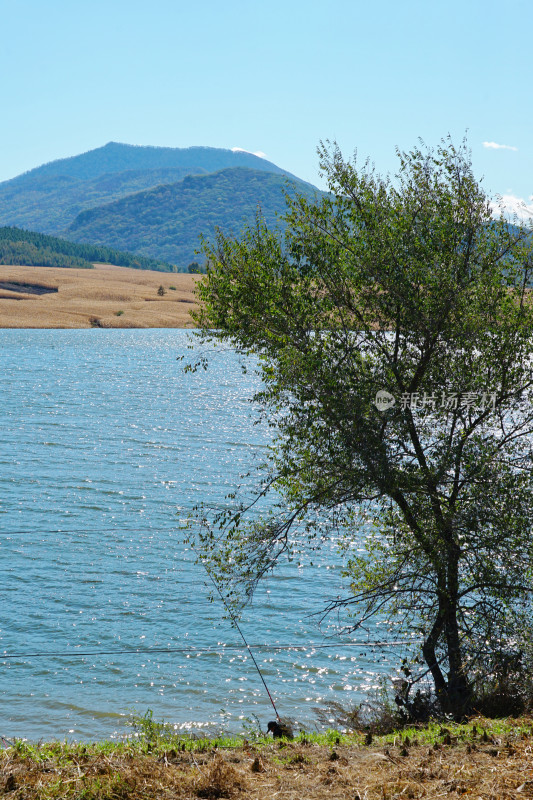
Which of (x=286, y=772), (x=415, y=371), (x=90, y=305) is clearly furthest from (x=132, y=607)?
(x=90, y=305)

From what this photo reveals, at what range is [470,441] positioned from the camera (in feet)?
41.2

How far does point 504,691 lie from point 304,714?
362 cm

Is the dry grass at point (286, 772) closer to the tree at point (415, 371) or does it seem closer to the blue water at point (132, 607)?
the tree at point (415, 371)

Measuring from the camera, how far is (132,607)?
1786cm

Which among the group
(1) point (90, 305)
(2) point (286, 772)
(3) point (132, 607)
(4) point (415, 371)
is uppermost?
(1) point (90, 305)

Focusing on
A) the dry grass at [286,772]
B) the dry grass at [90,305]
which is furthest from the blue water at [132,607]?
the dry grass at [90,305]

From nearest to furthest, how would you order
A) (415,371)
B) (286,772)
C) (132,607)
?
(286,772), (415,371), (132,607)

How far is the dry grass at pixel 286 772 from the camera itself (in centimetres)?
628

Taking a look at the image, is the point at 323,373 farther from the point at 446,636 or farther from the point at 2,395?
the point at 2,395

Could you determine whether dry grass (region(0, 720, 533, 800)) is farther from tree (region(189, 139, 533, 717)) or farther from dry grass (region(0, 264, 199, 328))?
dry grass (region(0, 264, 199, 328))

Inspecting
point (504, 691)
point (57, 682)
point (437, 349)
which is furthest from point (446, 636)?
point (57, 682)

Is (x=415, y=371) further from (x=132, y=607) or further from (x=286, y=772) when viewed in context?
(x=132, y=607)

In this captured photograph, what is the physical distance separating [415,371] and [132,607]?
964 centimetres

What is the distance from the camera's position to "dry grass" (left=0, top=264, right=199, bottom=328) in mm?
135875
